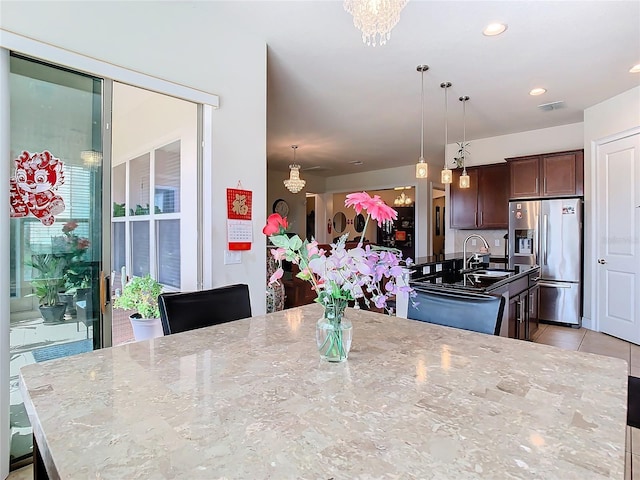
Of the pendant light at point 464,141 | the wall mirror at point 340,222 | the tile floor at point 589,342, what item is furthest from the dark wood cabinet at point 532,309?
the wall mirror at point 340,222

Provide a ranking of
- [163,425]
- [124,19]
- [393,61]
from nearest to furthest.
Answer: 1. [163,425]
2. [124,19]
3. [393,61]

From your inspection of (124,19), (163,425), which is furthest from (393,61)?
(163,425)

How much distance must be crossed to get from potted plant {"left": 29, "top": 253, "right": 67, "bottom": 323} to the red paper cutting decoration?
0.20 metres

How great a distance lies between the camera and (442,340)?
1.32 meters

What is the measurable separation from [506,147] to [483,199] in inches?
35.7

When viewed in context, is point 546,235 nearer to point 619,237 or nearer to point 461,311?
point 619,237

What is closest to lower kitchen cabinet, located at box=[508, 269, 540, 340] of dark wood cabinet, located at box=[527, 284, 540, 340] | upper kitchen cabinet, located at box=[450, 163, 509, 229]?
dark wood cabinet, located at box=[527, 284, 540, 340]

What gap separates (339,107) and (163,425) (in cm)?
427

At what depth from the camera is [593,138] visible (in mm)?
4441

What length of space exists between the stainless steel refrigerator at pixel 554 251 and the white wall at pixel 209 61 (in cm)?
364

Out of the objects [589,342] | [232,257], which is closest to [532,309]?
[589,342]

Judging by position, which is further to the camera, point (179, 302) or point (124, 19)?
point (124, 19)

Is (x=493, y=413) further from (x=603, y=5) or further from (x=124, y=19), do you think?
(x=603, y=5)

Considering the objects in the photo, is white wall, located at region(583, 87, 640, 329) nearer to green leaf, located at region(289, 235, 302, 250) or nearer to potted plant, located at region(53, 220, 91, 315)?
green leaf, located at region(289, 235, 302, 250)
